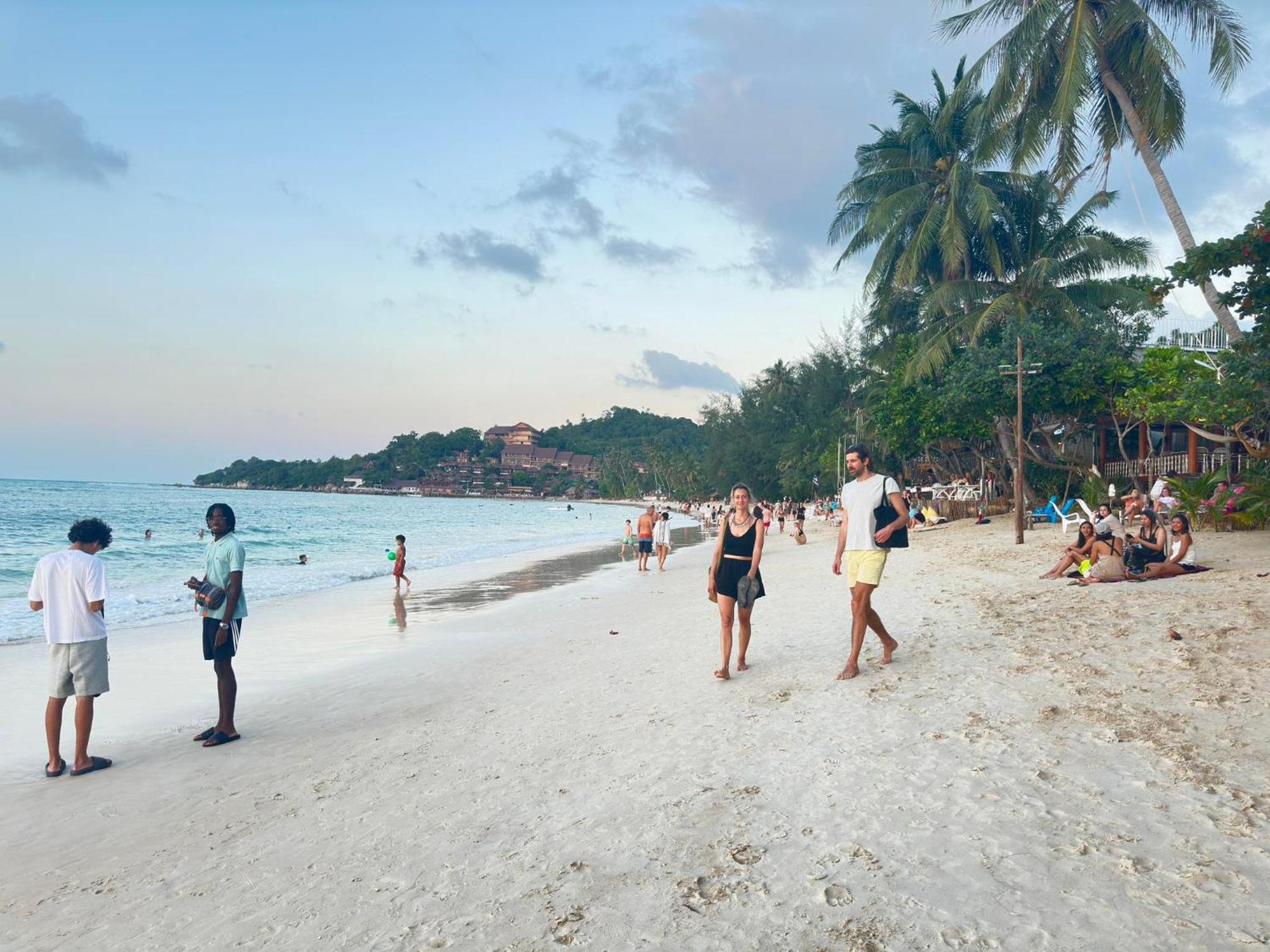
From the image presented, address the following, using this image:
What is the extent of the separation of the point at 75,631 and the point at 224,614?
0.85 meters

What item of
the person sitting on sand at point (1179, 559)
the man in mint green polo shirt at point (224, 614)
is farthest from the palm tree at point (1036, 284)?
the man in mint green polo shirt at point (224, 614)

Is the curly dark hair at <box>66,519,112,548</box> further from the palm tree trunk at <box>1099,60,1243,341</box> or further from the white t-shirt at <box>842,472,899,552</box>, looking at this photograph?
the palm tree trunk at <box>1099,60,1243,341</box>

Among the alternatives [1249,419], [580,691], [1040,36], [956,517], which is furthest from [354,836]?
[956,517]

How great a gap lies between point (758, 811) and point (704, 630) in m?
5.23

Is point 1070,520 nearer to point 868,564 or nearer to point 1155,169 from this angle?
point 1155,169

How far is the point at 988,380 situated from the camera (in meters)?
23.2

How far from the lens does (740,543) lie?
6234 mm

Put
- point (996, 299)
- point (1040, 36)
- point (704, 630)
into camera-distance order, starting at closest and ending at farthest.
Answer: point (704, 630), point (1040, 36), point (996, 299)

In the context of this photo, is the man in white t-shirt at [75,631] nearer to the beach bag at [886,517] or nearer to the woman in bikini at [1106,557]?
the beach bag at [886,517]

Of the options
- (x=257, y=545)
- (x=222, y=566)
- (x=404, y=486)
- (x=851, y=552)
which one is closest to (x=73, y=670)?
(x=222, y=566)

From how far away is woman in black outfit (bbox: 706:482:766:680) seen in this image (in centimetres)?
623

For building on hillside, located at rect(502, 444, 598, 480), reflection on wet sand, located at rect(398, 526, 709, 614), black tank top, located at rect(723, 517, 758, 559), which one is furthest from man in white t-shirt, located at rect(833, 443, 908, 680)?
building on hillside, located at rect(502, 444, 598, 480)

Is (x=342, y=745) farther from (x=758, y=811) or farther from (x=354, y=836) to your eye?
(x=758, y=811)

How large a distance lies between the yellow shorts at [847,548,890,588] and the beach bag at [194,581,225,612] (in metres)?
4.50
